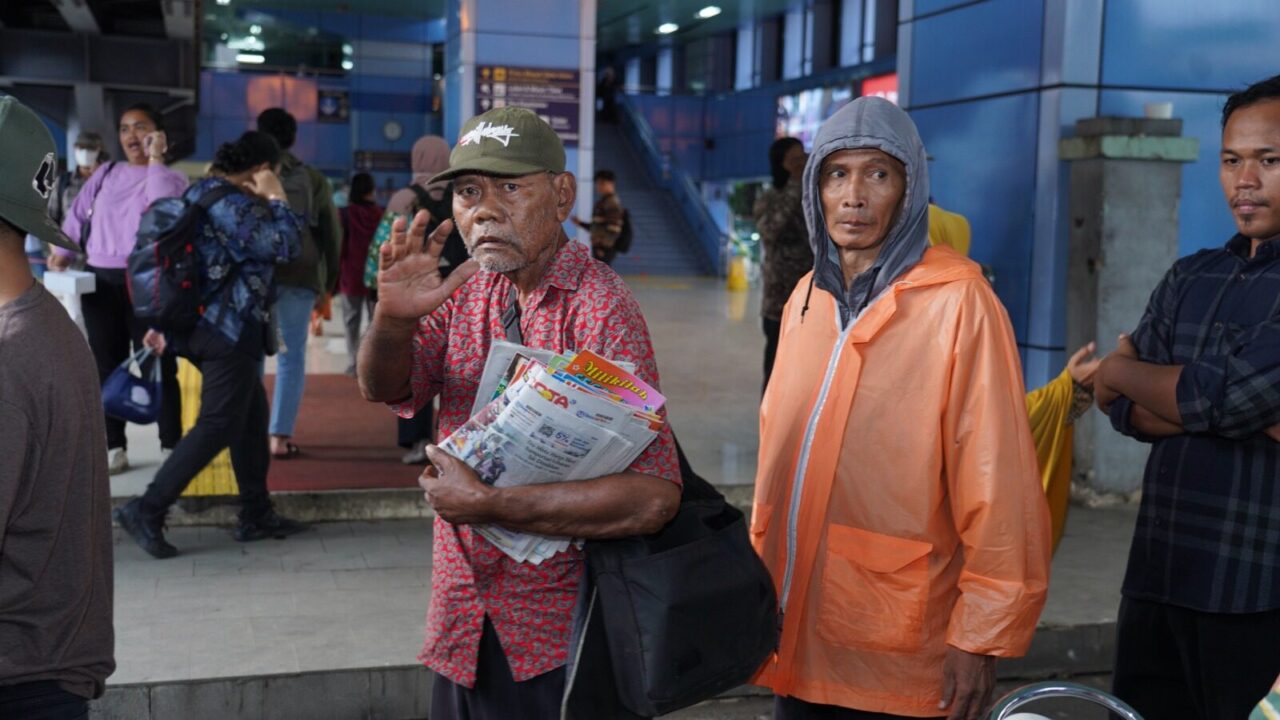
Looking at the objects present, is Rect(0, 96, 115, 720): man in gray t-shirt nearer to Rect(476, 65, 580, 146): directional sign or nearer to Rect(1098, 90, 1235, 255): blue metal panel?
Rect(1098, 90, 1235, 255): blue metal panel

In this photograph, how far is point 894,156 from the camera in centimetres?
269

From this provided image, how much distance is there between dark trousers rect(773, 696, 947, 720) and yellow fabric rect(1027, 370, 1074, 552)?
0.88 metres

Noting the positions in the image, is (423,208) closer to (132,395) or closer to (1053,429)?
(132,395)

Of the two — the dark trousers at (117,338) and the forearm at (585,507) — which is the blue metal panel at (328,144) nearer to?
the dark trousers at (117,338)

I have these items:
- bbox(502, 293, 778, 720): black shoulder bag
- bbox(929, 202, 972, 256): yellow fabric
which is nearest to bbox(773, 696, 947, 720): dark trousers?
bbox(502, 293, 778, 720): black shoulder bag

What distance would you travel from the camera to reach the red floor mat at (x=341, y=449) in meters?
7.23

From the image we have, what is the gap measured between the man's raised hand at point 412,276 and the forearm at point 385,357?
38 mm

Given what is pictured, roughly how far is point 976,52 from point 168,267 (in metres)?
4.97

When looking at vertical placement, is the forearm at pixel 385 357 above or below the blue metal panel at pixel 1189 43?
below

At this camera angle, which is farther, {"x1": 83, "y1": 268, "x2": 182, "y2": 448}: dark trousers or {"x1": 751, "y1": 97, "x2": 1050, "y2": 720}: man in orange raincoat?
{"x1": 83, "y1": 268, "x2": 182, "y2": 448}: dark trousers

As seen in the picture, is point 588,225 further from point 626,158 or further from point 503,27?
point 626,158

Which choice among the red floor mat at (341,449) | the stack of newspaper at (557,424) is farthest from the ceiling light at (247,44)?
the stack of newspaper at (557,424)

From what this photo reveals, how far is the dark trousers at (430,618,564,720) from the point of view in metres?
2.40

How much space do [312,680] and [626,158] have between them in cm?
3198
